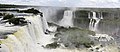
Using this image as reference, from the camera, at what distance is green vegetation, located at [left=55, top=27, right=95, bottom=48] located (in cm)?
2192

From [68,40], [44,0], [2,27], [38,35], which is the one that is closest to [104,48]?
[68,40]

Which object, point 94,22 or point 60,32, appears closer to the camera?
point 60,32

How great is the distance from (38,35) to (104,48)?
16.1 feet

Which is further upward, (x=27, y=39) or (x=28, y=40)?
(x=27, y=39)

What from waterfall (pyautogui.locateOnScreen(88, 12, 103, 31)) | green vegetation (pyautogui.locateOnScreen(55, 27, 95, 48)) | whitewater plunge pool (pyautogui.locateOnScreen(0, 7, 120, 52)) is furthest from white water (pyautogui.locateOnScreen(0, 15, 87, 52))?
waterfall (pyautogui.locateOnScreen(88, 12, 103, 31))

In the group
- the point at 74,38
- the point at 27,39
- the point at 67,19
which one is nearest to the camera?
the point at 27,39

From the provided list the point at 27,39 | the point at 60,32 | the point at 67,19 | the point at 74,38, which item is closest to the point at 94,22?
the point at 67,19

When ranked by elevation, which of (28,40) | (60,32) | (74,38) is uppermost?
(28,40)

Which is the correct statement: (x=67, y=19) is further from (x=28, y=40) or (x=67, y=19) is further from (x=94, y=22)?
(x=28, y=40)

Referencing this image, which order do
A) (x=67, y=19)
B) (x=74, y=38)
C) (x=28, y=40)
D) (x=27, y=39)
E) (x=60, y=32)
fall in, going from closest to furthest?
(x=27, y=39)
(x=28, y=40)
(x=74, y=38)
(x=60, y=32)
(x=67, y=19)

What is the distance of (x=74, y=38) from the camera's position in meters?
23.0

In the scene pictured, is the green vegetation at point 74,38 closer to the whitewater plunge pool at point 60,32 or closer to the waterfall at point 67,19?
the whitewater plunge pool at point 60,32

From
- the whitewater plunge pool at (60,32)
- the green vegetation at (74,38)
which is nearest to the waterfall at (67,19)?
the whitewater plunge pool at (60,32)

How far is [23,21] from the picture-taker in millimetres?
21391
